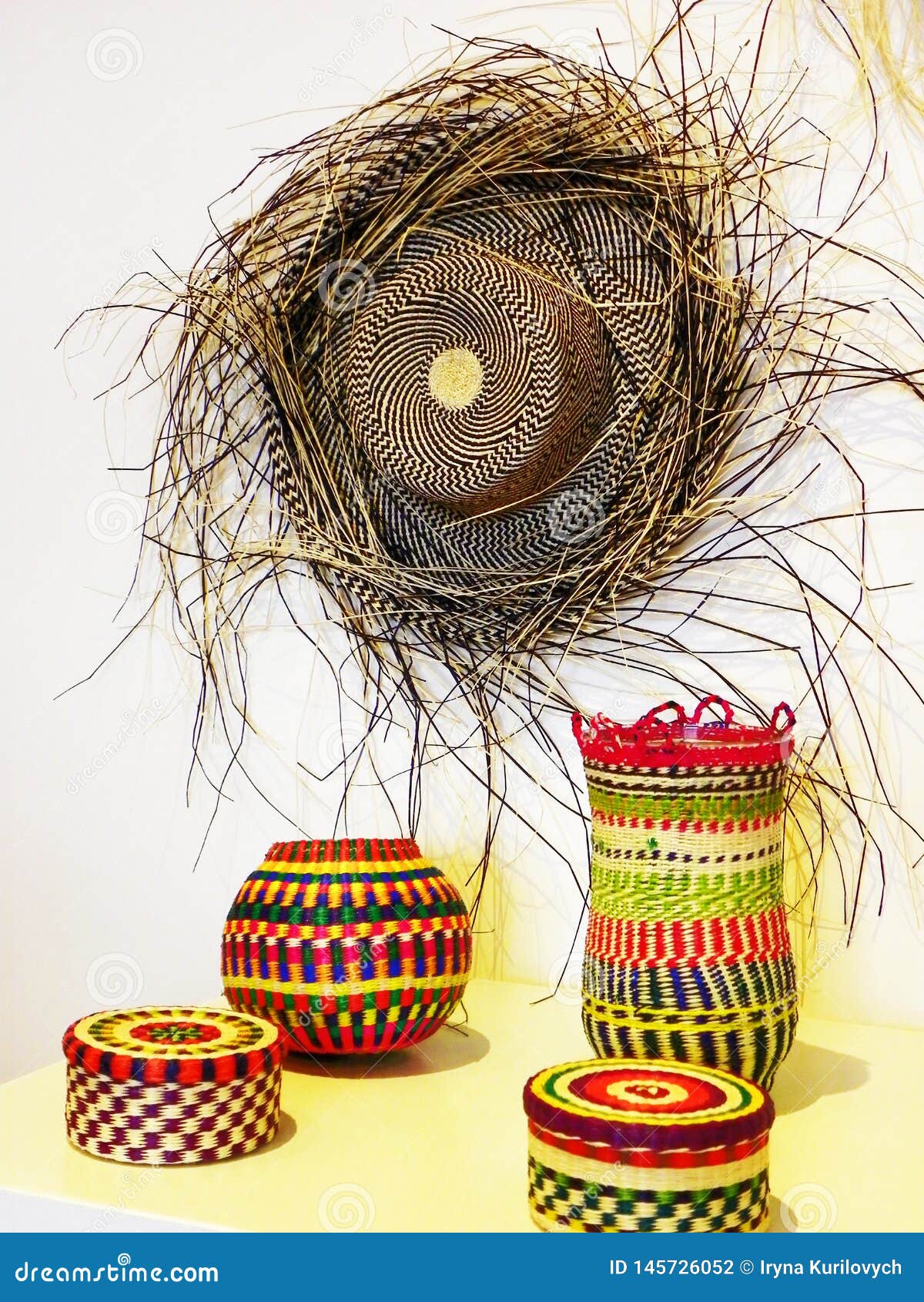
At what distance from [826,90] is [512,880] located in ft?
2.08

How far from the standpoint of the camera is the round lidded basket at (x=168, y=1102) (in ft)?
2.16

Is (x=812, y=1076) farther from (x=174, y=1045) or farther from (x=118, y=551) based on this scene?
(x=118, y=551)

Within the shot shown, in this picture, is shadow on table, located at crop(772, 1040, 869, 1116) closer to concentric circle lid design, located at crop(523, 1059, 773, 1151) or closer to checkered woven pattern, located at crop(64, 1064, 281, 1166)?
concentric circle lid design, located at crop(523, 1059, 773, 1151)

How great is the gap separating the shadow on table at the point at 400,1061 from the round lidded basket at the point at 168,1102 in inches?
5.6

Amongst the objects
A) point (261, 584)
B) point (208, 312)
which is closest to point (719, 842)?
point (261, 584)

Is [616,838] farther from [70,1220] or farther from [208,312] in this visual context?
[208,312]

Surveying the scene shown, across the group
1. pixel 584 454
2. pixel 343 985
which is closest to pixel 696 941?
pixel 343 985

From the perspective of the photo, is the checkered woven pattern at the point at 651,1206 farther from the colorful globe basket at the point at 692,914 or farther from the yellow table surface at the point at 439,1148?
the colorful globe basket at the point at 692,914

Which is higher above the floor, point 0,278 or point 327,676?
point 0,278

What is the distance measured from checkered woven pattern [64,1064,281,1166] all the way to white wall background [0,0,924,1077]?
1.32ft

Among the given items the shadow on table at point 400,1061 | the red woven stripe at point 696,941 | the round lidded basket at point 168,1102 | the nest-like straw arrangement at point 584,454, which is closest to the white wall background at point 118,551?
the nest-like straw arrangement at point 584,454

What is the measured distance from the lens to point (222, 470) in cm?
113

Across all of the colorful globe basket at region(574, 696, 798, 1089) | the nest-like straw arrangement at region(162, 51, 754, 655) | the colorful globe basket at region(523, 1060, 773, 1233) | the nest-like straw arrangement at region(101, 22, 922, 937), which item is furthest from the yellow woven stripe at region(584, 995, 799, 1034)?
the nest-like straw arrangement at region(162, 51, 754, 655)

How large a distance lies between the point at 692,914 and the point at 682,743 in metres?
0.10
